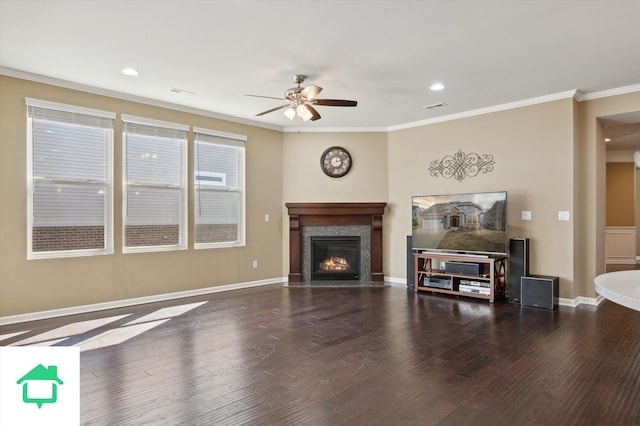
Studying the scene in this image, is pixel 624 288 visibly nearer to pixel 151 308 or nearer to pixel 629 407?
pixel 629 407

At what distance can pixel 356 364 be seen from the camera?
296 centimetres

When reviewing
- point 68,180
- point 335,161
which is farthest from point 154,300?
point 335,161

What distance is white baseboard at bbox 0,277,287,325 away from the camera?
13.7ft

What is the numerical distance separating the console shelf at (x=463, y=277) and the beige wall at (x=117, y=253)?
2.53m

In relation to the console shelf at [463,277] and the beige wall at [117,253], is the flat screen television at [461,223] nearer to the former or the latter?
the console shelf at [463,277]

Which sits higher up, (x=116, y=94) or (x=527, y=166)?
(x=116, y=94)

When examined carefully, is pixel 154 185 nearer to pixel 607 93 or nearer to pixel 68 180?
pixel 68 180

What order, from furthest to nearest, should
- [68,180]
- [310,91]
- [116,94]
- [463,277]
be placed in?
[463,277], [116,94], [68,180], [310,91]

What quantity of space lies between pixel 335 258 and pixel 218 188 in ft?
8.04

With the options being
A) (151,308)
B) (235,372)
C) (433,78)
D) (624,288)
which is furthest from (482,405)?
(151,308)

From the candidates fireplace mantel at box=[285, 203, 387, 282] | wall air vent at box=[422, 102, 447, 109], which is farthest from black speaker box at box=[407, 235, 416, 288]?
wall air vent at box=[422, 102, 447, 109]

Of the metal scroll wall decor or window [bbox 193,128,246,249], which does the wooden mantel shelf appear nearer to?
window [bbox 193,128,246,249]

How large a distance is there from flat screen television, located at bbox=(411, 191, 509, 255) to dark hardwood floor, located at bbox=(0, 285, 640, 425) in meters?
0.91

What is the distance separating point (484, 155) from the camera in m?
5.59
